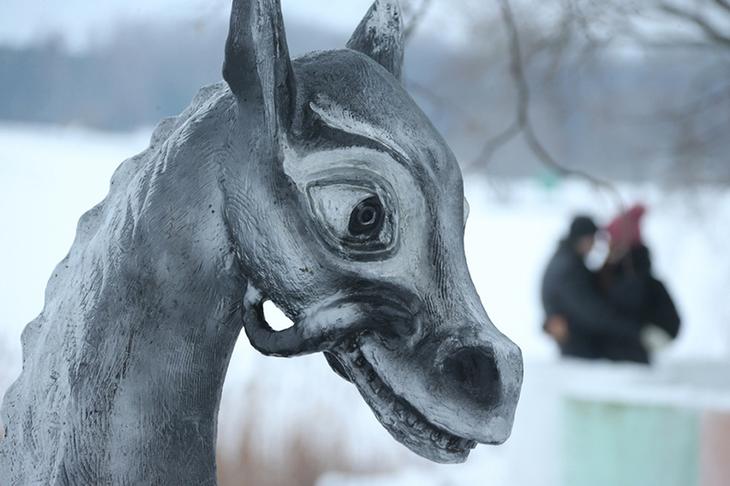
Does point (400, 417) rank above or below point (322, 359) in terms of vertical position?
above

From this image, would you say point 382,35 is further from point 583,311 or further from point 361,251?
point 583,311

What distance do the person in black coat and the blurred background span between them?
11 centimetres

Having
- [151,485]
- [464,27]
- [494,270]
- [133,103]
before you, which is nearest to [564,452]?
[464,27]

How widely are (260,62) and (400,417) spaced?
20 cm

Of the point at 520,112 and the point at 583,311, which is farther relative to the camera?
the point at 583,311

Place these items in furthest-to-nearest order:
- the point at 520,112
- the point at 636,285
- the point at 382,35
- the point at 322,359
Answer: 1. the point at 636,285
2. the point at 322,359
3. the point at 520,112
4. the point at 382,35

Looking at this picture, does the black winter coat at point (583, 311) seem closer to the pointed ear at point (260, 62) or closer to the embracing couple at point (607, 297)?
the embracing couple at point (607, 297)

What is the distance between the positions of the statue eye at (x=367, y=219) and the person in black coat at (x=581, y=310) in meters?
1.98

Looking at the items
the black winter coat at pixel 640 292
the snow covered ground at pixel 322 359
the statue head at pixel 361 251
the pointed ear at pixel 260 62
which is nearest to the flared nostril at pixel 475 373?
the statue head at pixel 361 251

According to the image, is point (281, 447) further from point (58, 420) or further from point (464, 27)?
point (58, 420)

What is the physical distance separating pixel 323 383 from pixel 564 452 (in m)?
0.57

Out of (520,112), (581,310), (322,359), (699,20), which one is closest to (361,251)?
(520,112)

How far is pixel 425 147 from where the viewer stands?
51 cm

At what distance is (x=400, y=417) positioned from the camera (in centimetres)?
50
